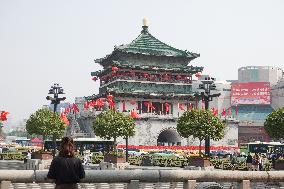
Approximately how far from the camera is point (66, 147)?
8422 mm

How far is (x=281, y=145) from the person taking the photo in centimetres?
6531

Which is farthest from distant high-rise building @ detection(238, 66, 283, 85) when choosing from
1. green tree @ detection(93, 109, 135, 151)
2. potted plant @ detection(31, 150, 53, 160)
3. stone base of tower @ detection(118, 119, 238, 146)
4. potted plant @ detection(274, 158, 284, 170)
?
potted plant @ detection(274, 158, 284, 170)

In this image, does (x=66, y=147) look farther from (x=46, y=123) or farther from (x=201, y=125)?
(x=46, y=123)

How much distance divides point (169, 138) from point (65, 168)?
3179 inches

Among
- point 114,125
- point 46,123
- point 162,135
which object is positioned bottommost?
point 162,135

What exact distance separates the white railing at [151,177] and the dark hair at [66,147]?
1.32 m

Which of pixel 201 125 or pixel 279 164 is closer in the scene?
pixel 279 164

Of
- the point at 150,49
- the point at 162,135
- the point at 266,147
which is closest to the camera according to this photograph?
the point at 266,147

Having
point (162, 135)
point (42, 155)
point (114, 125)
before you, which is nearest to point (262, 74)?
point (162, 135)

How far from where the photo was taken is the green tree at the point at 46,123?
179 ft

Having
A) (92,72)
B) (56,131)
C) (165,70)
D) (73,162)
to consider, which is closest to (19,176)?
(73,162)

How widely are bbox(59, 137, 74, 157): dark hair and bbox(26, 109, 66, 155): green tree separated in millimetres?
46765

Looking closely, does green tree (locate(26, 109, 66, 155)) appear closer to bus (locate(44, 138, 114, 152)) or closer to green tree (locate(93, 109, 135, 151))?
green tree (locate(93, 109, 135, 151))

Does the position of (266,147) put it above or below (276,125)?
below
